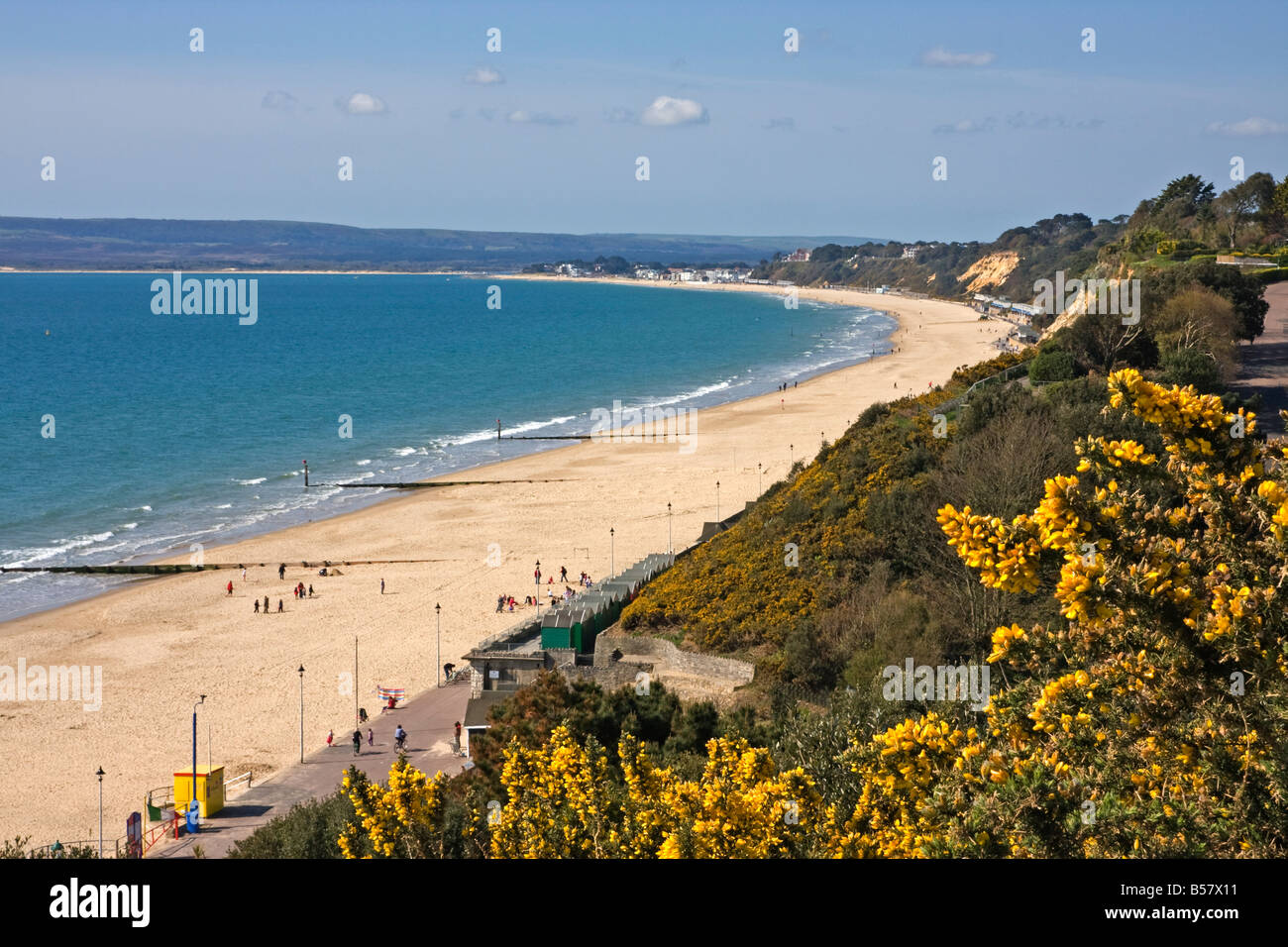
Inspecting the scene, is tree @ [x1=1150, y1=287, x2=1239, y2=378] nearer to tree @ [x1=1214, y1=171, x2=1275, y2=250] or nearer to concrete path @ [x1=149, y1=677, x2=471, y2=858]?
concrete path @ [x1=149, y1=677, x2=471, y2=858]

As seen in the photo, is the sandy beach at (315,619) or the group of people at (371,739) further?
the sandy beach at (315,619)

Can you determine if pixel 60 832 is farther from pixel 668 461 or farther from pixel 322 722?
pixel 668 461

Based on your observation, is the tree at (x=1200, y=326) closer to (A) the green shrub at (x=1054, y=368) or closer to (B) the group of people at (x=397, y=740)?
(A) the green shrub at (x=1054, y=368)

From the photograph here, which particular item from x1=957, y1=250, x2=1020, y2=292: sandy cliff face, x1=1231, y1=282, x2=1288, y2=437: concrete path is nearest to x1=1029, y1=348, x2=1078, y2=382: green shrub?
x1=1231, y1=282, x2=1288, y2=437: concrete path

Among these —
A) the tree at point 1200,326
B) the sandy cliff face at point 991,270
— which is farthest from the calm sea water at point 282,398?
the tree at point 1200,326

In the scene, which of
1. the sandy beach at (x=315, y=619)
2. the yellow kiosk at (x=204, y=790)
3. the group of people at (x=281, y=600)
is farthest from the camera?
the group of people at (x=281, y=600)
